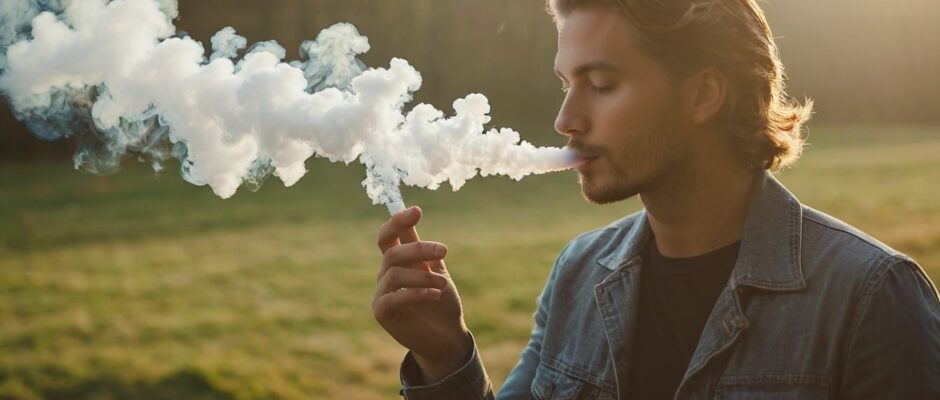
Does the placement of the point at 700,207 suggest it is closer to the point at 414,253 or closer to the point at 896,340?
the point at 896,340

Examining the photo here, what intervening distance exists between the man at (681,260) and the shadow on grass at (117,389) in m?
3.35

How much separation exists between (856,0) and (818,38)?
0.88 m

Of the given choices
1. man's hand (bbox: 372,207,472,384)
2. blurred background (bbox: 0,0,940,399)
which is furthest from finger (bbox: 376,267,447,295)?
blurred background (bbox: 0,0,940,399)

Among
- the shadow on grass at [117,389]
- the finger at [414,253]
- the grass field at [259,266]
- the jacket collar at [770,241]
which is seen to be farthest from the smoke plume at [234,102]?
the grass field at [259,266]

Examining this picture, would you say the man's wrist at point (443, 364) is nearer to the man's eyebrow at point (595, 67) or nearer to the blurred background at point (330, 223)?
the man's eyebrow at point (595, 67)

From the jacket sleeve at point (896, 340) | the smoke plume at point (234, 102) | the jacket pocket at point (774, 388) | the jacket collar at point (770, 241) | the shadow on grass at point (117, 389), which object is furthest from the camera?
the shadow on grass at point (117, 389)

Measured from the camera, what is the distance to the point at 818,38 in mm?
15406

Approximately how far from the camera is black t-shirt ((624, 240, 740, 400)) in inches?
93.1

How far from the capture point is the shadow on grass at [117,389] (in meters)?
5.40

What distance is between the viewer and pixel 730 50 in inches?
100

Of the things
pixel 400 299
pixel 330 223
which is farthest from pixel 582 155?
pixel 330 223

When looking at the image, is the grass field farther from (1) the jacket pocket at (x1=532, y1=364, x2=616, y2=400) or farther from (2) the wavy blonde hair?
(2) the wavy blonde hair

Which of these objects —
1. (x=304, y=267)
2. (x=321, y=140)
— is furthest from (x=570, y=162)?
(x=304, y=267)

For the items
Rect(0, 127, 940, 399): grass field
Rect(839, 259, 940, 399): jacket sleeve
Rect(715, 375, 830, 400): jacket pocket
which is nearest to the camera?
Rect(839, 259, 940, 399): jacket sleeve
